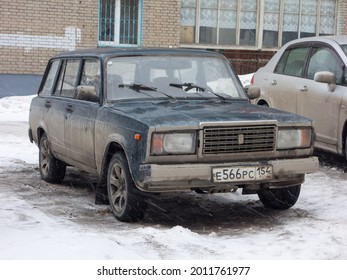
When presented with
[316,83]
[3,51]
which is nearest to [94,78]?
[316,83]

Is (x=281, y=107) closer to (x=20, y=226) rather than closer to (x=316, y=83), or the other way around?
(x=316, y=83)

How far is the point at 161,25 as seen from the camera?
18.5m

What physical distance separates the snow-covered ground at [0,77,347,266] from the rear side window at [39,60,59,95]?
110cm

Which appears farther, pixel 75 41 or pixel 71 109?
pixel 75 41

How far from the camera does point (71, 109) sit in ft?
26.2

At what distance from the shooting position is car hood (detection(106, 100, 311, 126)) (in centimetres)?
638

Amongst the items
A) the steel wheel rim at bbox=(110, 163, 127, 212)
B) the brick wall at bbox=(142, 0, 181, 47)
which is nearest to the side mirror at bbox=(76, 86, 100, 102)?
the steel wheel rim at bbox=(110, 163, 127, 212)

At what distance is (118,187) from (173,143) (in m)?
0.84

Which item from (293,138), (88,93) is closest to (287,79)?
(293,138)

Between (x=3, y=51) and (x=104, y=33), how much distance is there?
2458mm

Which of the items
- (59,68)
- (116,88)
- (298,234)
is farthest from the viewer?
(59,68)

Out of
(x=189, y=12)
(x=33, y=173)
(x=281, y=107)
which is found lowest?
(x=33, y=173)

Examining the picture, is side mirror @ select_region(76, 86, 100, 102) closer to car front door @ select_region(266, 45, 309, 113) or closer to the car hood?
the car hood

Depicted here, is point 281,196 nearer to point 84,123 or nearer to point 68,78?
point 84,123
